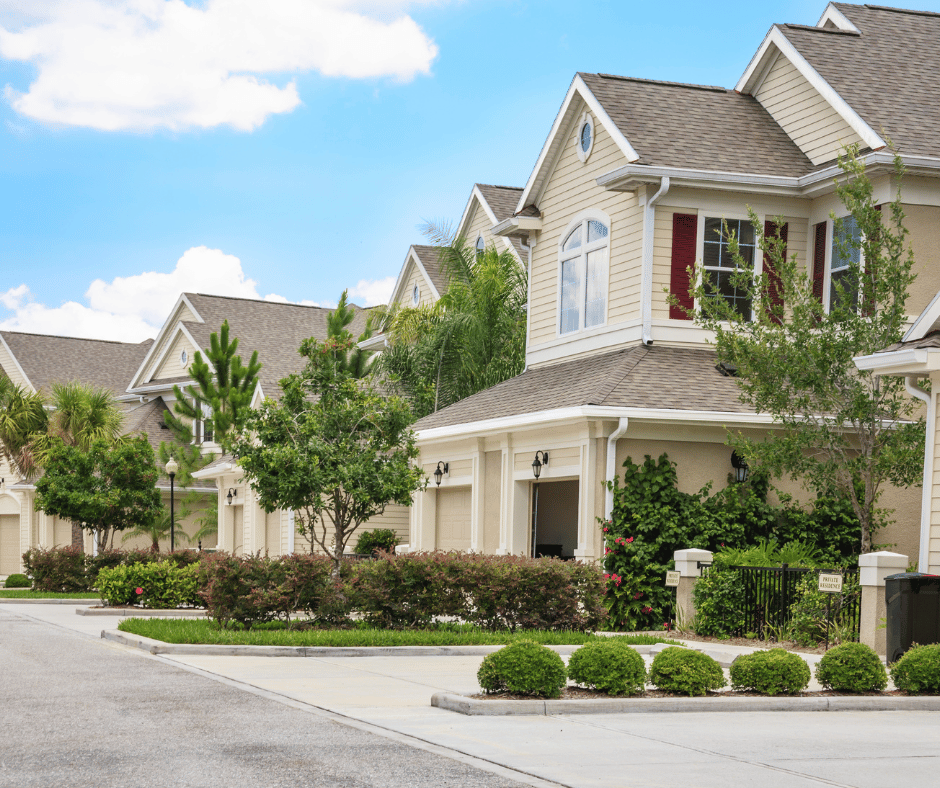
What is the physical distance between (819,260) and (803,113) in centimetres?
297

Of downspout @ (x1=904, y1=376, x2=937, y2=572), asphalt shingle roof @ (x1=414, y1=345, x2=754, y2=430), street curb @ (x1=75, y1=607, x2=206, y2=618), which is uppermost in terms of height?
asphalt shingle roof @ (x1=414, y1=345, x2=754, y2=430)

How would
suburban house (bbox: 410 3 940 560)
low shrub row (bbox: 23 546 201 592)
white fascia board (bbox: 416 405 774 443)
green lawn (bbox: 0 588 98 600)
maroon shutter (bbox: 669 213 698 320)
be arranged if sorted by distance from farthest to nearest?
1. low shrub row (bbox: 23 546 201 592)
2. green lawn (bbox: 0 588 98 600)
3. maroon shutter (bbox: 669 213 698 320)
4. suburban house (bbox: 410 3 940 560)
5. white fascia board (bbox: 416 405 774 443)

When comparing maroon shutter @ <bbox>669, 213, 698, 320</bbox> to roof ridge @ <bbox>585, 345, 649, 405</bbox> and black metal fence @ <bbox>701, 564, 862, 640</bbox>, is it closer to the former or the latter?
roof ridge @ <bbox>585, 345, 649, 405</bbox>

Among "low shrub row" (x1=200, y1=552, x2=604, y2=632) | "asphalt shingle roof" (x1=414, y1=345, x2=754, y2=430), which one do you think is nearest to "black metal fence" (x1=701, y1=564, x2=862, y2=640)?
"low shrub row" (x1=200, y1=552, x2=604, y2=632)

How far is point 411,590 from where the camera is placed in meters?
17.9

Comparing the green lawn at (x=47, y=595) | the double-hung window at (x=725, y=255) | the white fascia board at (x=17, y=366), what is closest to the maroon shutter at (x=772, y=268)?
the double-hung window at (x=725, y=255)

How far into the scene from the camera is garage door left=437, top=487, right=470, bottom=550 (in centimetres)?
2469

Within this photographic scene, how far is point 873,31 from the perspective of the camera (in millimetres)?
23984

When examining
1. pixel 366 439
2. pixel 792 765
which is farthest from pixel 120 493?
pixel 792 765

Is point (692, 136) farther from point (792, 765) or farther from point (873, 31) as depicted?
point (792, 765)

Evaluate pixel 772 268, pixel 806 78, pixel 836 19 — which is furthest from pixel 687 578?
pixel 836 19

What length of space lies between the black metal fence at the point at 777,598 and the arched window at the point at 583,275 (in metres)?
6.85

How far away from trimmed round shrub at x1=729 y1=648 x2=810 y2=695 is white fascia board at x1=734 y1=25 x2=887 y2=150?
10.6m

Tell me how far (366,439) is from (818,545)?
7.20 meters
